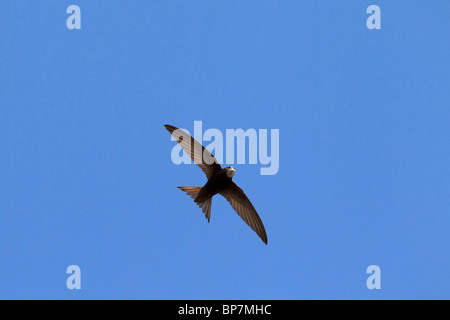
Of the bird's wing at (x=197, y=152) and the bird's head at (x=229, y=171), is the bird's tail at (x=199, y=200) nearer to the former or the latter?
the bird's wing at (x=197, y=152)

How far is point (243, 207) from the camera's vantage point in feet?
26.2

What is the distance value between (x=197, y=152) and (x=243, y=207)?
1.07 metres

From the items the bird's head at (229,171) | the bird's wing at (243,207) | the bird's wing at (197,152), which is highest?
the bird's wing at (197,152)

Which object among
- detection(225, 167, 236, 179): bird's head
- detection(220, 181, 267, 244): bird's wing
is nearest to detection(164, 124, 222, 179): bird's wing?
detection(225, 167, 236, 179): bird's head

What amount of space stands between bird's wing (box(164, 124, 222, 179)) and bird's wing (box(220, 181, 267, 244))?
388mm

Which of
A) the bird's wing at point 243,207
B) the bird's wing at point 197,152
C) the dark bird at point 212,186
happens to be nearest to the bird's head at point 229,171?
the dark bird at point 212,186

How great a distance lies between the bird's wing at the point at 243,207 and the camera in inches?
307

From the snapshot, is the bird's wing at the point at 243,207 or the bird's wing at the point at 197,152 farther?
the bird's wing at the point at 243,207

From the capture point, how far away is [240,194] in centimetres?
787

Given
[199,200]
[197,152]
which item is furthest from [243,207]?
[197,152]

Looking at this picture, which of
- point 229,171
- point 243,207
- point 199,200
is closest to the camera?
point 229,171

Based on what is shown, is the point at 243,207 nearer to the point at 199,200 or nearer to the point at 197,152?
the point at 199,200
